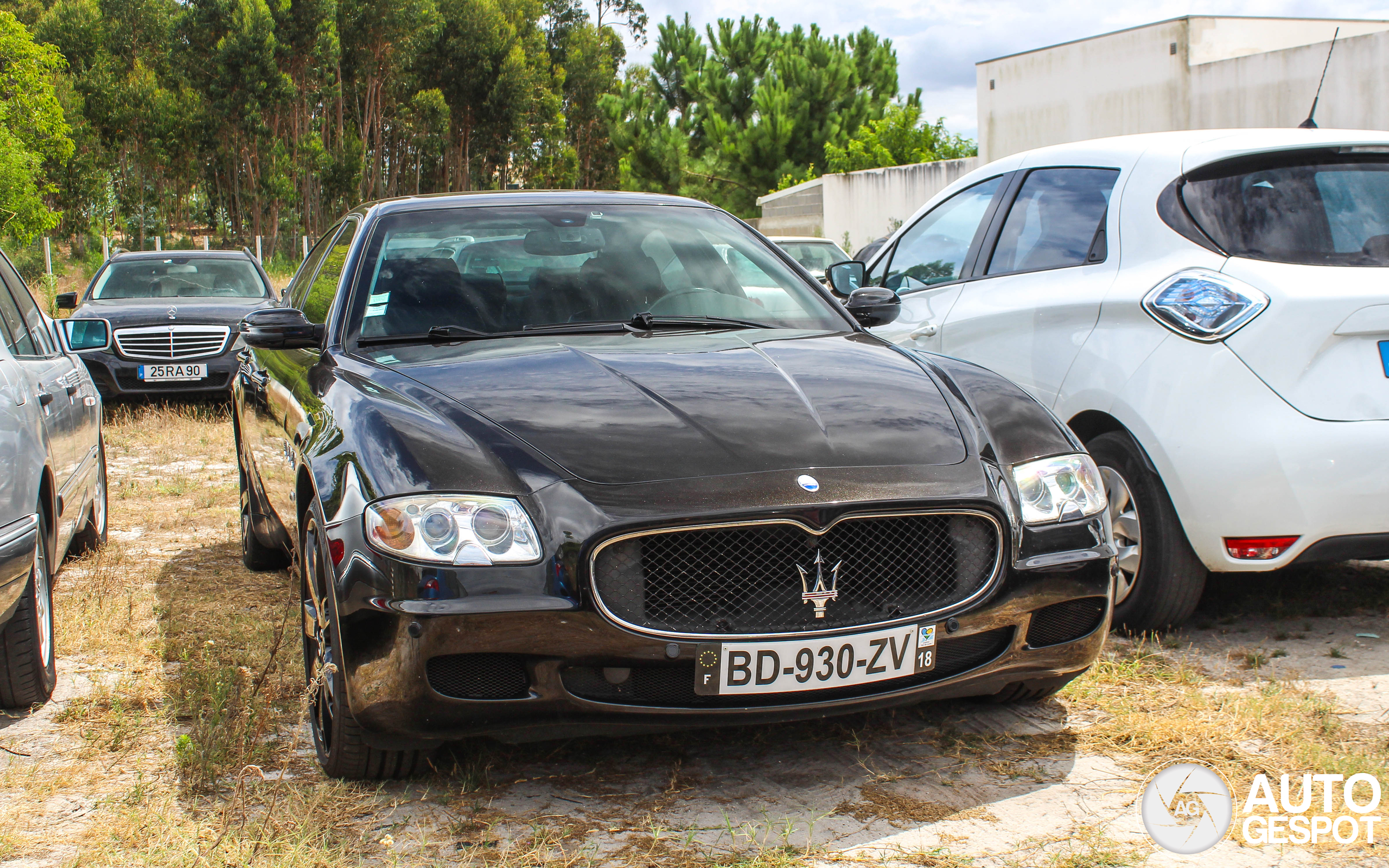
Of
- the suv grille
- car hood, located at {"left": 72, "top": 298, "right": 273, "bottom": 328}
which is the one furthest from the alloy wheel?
car hood, located at {"left": 72, "top": 298, "right": 273, "bottom": 328}

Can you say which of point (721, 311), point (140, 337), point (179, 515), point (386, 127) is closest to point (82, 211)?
point (386, 127)

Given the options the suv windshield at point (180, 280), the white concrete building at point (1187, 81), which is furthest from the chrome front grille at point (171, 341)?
the white concrete building at point (1187, 81)

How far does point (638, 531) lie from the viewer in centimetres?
262

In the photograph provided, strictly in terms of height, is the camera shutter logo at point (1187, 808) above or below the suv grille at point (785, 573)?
below

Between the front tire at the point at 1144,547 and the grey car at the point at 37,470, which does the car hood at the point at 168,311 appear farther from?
the front tire at the point at 1144,547

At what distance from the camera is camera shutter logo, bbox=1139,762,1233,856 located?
269 centimetres

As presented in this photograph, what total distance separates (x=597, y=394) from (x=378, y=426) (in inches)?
20.9

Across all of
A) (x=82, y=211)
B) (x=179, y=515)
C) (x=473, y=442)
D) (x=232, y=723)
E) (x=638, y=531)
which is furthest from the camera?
(x=82, y=211)

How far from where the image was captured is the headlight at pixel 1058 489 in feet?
9.73

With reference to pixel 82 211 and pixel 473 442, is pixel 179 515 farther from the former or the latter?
pixel 82 211

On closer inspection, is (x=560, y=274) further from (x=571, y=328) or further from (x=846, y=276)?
(x=846, y=276)

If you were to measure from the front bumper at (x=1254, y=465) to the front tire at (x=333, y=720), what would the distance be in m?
2.37

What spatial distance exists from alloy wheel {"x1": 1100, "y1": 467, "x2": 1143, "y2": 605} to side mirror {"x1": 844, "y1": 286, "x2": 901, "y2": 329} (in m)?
0.89

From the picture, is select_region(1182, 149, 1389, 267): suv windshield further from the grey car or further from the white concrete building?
the white concrete building
